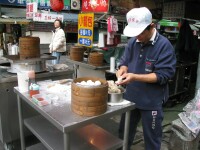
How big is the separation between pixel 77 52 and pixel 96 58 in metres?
0.53

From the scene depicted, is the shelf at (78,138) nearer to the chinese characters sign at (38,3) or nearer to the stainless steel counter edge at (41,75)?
the stainless steel counter edge at (41,75)

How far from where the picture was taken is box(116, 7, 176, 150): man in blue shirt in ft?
5.70

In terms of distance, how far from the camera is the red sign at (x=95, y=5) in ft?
11.1

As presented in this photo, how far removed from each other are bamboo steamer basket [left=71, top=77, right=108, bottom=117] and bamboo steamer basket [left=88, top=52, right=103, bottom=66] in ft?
6.50

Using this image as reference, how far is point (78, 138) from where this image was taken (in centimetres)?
196

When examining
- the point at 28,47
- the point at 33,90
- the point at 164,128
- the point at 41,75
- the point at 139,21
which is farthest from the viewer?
the point at 164,128

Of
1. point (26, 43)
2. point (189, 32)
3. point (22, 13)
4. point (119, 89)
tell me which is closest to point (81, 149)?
point (119, 89)

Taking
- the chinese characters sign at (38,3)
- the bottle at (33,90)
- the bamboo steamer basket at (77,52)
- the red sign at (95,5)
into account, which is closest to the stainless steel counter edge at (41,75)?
the bottle at (33,90)

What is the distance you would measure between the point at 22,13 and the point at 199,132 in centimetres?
759

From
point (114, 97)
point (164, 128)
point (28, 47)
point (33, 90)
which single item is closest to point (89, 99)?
point (114, 97)

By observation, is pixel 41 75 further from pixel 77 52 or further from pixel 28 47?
pixel 77 52

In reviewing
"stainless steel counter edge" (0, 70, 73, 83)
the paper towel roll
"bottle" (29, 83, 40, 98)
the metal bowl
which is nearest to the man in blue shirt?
the metal bowl

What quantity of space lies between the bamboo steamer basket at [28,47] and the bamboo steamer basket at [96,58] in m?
1.22

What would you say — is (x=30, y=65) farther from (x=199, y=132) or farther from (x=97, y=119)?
(x=199, y=132)
